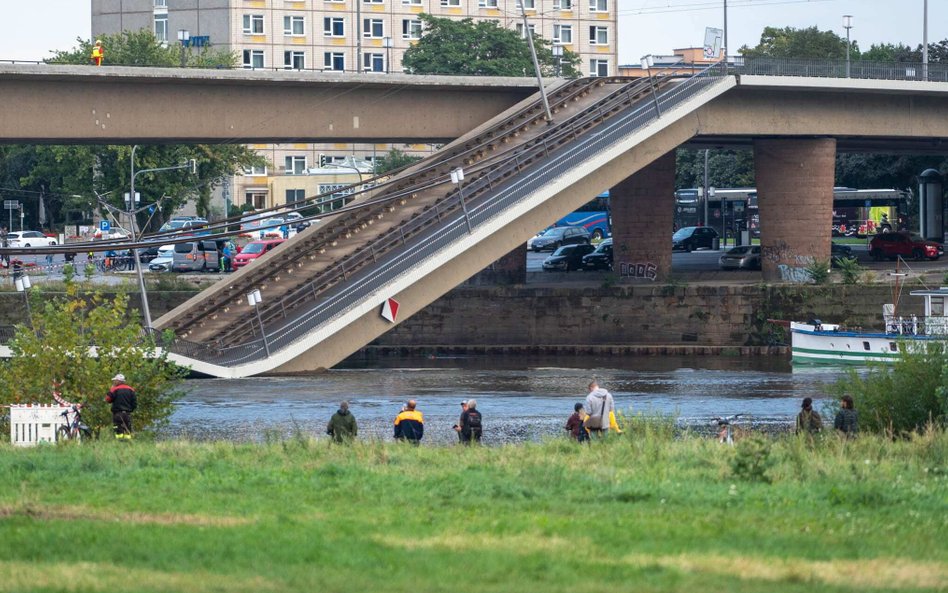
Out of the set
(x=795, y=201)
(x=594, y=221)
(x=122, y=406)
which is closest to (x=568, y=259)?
(x=795, y=201)

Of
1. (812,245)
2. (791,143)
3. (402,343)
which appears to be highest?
(791,143)

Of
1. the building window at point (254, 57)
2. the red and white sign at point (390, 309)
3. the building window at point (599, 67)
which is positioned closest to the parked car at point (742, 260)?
the red and white sign at point (390, 309)

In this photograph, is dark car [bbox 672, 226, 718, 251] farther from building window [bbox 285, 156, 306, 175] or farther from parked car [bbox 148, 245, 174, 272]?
building window [bbox 285, 156, 306, 175]

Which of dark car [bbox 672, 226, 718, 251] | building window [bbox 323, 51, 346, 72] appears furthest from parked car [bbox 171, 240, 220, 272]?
building window [bbox 323, 51, 346, 72]

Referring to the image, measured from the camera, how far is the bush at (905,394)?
2952cm

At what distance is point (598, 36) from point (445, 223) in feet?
311

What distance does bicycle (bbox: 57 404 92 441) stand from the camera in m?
26.8

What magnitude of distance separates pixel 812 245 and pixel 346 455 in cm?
4265

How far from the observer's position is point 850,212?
9812cm

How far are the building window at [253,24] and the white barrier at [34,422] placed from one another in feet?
331

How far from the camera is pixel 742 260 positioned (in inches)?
2783

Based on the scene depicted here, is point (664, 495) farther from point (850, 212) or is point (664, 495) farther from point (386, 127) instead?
point (850, 212)

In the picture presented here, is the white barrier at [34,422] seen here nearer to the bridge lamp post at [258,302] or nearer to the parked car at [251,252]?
the bridge lamp post at [258,302]

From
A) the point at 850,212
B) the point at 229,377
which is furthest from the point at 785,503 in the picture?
the point at 850,212
